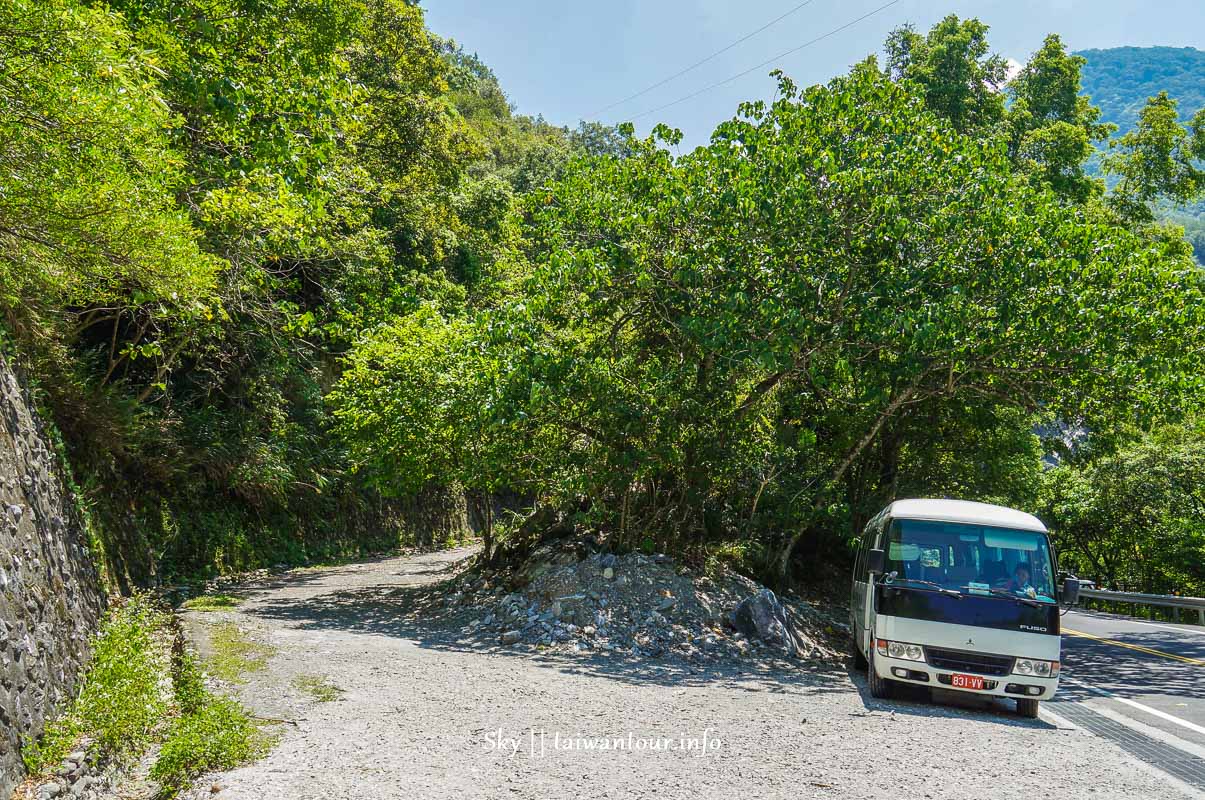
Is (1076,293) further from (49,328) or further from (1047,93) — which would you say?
(1047,93)

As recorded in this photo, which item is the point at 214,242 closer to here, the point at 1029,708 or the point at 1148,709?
the point at 1029,708

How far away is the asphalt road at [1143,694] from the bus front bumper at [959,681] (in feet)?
1.89

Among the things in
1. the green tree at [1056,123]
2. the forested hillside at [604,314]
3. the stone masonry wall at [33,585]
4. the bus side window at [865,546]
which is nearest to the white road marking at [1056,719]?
the bus side window at [865,546]

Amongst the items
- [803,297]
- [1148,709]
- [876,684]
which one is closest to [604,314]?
[803,297]

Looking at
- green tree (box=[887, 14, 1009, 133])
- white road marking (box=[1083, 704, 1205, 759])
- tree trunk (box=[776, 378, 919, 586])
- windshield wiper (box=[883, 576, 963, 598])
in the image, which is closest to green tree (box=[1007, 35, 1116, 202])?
green tree (box=[887, 14, 1009, 133])

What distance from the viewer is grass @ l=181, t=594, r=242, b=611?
13.5 meters

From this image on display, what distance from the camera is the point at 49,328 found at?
11.8m

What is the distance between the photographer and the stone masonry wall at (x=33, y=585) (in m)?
5.56

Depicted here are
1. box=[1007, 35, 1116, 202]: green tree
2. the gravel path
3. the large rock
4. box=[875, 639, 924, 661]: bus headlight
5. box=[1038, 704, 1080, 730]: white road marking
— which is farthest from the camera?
box=[1007, 35, 1116, 202]: green tree

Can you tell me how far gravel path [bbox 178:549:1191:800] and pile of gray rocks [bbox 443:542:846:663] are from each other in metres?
1.09

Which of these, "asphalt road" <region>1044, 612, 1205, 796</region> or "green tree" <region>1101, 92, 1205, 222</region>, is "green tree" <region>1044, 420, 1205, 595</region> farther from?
"asphalt road" <region>1044, 612, 1205, 796</region>

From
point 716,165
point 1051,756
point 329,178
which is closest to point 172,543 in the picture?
point 329,178

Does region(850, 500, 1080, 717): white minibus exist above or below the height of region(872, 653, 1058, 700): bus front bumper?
above

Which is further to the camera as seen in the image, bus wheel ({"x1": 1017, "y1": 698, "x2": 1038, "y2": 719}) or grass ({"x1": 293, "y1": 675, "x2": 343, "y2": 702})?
bus wheel ({"x1": 1017, "y1": 698, "x2": 1038, "y2": 719})
